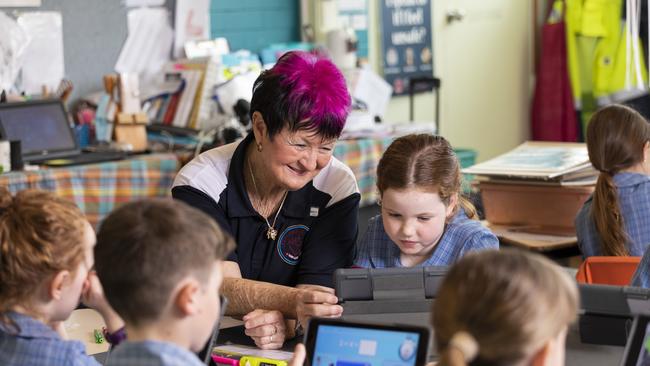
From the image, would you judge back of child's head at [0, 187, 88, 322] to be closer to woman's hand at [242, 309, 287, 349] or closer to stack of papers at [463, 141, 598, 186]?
woman's hand at [242, 309, 287, 349]

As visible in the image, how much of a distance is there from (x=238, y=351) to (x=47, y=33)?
3.00m

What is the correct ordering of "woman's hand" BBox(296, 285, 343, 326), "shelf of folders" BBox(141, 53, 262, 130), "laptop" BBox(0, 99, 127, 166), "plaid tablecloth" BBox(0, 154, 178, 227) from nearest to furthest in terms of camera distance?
"woman's hand" BBox(296, 285, 343, 326) → "plaid tablecloth" BBox(0, 154, 178, 227) → "laptop" BBox(0, 99, 127, 166) → "shelf of folders" BBox(141, 53, 262, 130)

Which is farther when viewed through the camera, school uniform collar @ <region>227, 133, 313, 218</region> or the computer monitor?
the computer monitor

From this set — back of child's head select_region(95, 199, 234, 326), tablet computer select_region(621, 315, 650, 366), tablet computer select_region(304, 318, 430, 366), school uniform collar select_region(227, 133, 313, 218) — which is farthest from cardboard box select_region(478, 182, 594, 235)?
back of child's head select_region(95, 199, 234, 326)

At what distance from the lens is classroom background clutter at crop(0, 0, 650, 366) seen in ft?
5.17

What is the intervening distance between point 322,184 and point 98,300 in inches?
34.4

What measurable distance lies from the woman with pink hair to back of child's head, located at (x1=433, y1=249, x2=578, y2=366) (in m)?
1.01

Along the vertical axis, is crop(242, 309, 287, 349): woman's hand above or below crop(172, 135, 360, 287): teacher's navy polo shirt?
below

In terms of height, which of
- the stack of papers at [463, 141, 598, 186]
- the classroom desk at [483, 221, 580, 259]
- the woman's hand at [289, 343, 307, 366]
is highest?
the woman's hand at [289, 343, 307, 366]

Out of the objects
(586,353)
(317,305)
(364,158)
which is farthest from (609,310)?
(364,158)

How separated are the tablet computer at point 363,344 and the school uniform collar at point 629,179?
2.09 metres

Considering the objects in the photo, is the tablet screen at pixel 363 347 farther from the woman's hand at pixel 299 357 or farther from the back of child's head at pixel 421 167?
the back of child's head at pixel 421 167

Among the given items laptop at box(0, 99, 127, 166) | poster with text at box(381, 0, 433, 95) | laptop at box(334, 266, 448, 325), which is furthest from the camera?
poster with text at box(381, 0, 433, 95)

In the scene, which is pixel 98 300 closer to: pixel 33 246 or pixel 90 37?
pixel 33 246
